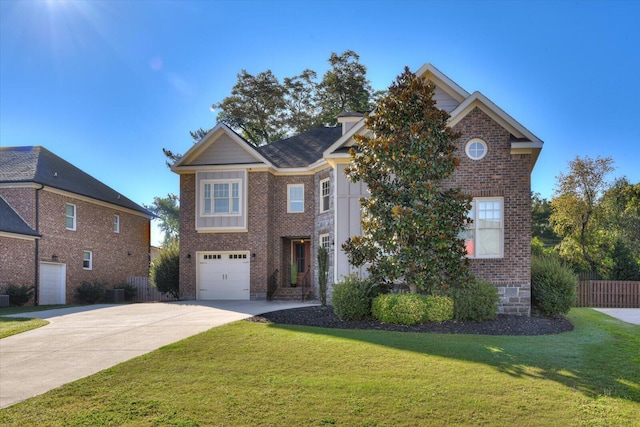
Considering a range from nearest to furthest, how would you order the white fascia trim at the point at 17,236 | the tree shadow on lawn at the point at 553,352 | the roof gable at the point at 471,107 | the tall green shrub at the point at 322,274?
the tree shadow on lawn at the point at 553,352, the roof gable at the point at 471,107, the tall green shrub at the point at 322,274, the white fascia trim at the point at 17,236

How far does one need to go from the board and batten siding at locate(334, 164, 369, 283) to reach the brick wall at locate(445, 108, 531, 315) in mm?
3244

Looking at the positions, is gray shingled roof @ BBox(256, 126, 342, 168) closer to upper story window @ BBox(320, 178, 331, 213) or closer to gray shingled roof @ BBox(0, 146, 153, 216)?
upper story window @ BBox(320, 178, 331, 213)

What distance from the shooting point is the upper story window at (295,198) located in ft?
74.8

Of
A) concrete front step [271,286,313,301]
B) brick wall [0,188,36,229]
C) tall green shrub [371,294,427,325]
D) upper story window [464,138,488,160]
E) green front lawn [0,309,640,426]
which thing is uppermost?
upper story window [464,138,488,160]

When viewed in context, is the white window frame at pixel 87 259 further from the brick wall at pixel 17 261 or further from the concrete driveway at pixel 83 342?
the concrete driveway at pixel 83 342

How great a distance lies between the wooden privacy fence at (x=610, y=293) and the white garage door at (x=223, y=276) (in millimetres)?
15000

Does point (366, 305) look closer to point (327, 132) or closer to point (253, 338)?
point (253, 338)

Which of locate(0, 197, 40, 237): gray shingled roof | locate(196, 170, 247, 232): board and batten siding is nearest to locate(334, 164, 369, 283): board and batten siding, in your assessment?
locate(196, 170, 247, 232): board and batten siding


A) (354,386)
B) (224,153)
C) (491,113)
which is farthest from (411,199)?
(224,153)

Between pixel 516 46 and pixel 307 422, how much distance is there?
1522 centimetres

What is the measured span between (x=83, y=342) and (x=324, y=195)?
12.2 meters

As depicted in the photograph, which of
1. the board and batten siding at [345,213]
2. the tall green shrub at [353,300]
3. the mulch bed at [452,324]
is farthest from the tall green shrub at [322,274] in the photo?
the tall green shrub at [353,300]

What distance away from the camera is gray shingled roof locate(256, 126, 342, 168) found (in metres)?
23.2

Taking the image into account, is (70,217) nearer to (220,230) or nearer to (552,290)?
(220,230)
